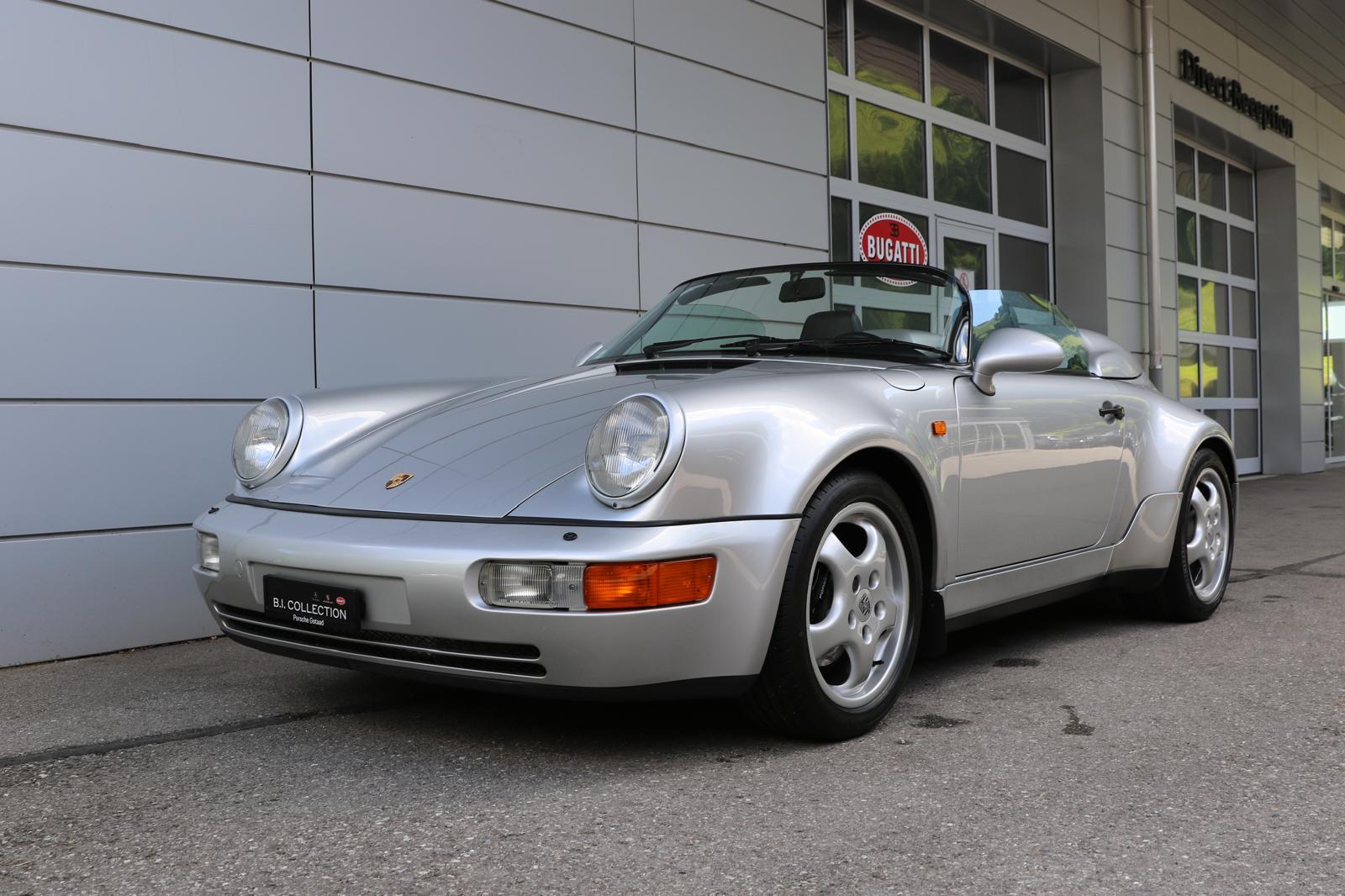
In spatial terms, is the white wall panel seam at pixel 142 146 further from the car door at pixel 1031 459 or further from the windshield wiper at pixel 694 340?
the car door at pixel 1031 459

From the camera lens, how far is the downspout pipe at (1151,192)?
11359 millimetres

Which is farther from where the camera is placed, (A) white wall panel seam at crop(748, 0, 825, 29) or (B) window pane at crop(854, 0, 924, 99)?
(B) window pane at crop(854, 0, 924, 99)

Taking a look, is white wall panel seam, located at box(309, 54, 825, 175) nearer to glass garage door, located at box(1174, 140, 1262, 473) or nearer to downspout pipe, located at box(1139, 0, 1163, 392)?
downspout pipe, located at box(1139, 0, 1163, 392)

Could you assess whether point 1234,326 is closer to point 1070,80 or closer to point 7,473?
point 1070,80

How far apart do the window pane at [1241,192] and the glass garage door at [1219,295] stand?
0.01 metres

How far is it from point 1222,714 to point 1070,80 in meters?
9.39

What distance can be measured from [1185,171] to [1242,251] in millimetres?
2107

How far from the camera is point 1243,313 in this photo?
583 inches

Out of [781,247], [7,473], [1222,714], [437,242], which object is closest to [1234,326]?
[781,247]

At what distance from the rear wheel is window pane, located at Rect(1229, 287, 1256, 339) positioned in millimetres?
10898

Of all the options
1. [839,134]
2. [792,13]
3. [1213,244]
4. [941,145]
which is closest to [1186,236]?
[1213,244]

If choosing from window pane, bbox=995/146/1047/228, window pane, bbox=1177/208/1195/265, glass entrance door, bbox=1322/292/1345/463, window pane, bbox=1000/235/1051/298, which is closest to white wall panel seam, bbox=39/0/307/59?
window pane, bbox=1000/235/1051/298

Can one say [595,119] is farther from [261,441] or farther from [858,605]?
[858,605]

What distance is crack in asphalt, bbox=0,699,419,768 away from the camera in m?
2.75
